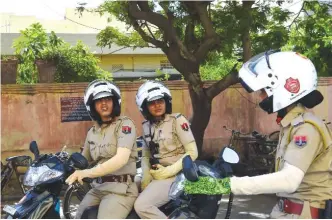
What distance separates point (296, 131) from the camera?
8.01ft

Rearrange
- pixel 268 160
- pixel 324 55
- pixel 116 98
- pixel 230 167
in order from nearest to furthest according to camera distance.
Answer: pixel 230 167, pixel 116 98, pixel 268 160, pixel 324 55

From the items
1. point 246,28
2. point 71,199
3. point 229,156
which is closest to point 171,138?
point 229,156

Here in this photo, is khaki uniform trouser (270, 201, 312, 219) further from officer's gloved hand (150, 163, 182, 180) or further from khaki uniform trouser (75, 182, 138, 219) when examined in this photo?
khaki uniform trouser (75, 182, 138, 219)

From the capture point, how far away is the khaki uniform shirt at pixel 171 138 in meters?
3.76

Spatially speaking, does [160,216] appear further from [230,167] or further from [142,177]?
[230,167]

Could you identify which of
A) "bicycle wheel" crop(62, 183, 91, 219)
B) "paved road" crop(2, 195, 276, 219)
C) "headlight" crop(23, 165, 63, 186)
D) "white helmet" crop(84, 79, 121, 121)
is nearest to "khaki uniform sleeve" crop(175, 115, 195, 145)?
"white helmet" crop(84, 79, 121, 121)

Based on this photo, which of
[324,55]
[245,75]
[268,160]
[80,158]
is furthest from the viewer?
[324,55]

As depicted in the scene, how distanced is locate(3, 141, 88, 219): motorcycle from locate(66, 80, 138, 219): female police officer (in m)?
0.22

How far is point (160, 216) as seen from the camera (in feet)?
11.0

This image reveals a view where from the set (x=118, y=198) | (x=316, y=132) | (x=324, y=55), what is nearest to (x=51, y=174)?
(x=118, y=198)

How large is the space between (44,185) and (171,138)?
1001 mm

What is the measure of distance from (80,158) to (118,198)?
0.42 m

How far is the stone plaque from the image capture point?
9.10 m

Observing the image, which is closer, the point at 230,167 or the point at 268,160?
the point at 230,167
